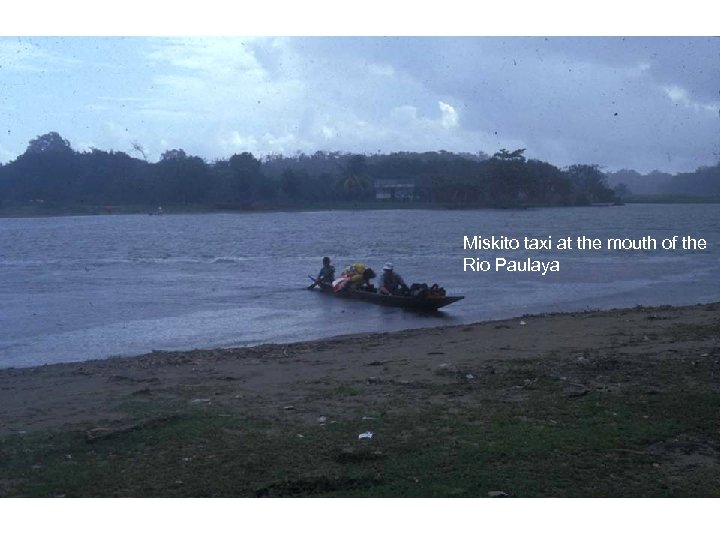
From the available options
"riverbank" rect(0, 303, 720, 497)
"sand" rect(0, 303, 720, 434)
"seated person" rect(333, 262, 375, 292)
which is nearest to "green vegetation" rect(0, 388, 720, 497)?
"riverbank" rect(0, 303, 720, 497)

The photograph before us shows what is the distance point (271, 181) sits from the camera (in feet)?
171

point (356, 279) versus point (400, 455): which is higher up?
point (356, 279)

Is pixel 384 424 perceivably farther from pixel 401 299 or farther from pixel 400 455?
pixel 401 299

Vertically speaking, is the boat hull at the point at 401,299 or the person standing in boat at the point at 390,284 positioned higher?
the person standing in boat at the point at 390,284

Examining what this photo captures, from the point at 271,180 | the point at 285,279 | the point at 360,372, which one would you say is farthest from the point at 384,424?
the point at 271,180

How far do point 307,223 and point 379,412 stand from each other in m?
59.5

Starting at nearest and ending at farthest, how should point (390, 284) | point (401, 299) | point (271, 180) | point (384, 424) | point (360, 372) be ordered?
point (384, 424)
point (360, 372)
point (401, 299)
point (390, 284)
point (271, 180)

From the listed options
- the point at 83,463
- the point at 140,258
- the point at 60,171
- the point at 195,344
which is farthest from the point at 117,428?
the point at 60,171

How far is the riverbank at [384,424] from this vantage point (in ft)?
19.0

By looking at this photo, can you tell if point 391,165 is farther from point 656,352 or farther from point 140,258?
point 656,352

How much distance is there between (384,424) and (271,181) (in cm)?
4576

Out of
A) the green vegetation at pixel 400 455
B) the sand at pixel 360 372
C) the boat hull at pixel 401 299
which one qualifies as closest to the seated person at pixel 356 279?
the boat hull at pixel 401 299

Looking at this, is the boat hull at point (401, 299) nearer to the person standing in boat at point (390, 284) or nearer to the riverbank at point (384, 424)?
the person standing in boat at point (390, 284)

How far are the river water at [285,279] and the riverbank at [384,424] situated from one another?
5917mm
